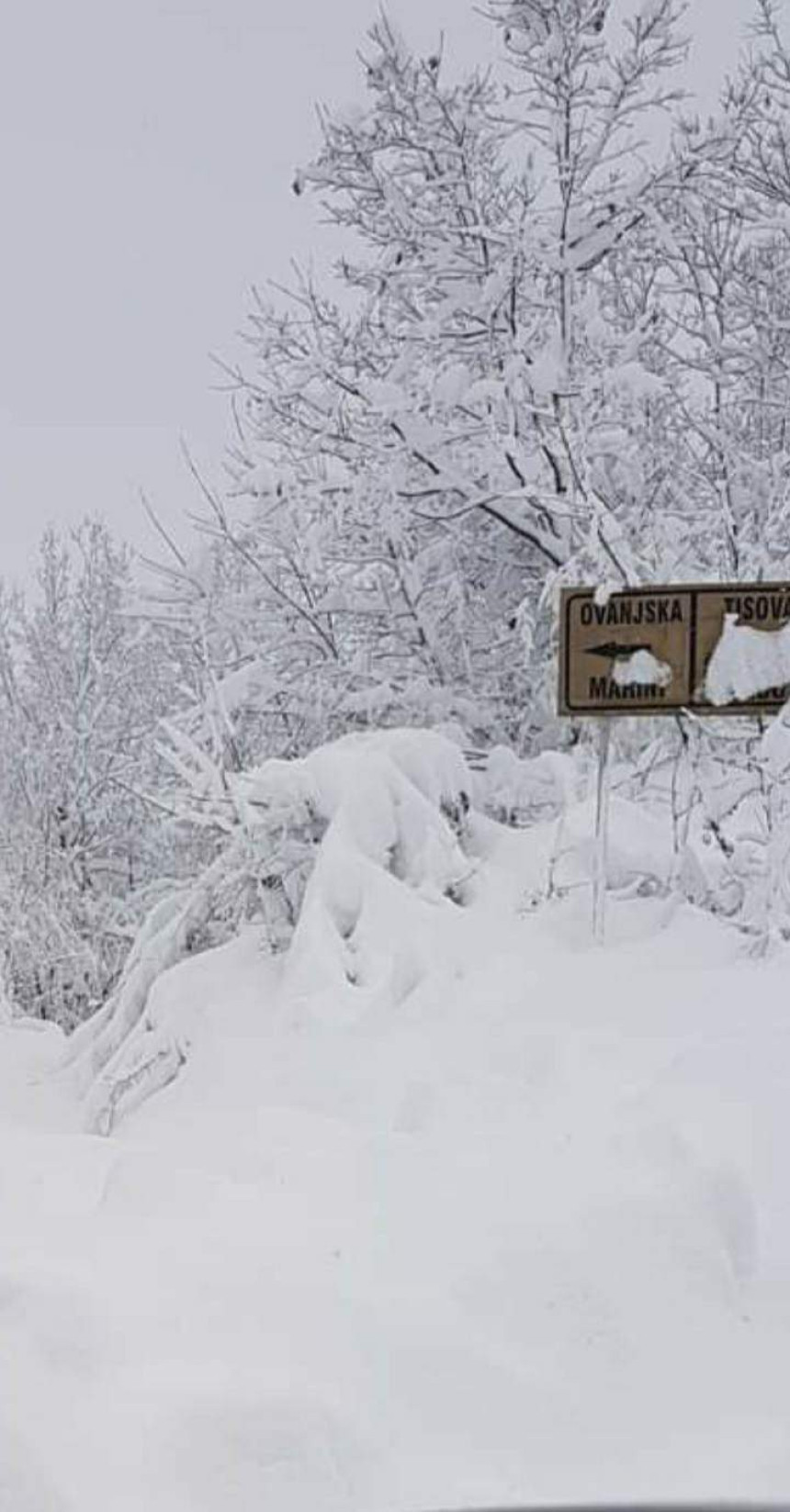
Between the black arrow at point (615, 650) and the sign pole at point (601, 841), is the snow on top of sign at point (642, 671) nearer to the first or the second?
the black arrow at point (615, 650)

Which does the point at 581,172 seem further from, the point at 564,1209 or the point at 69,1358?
the point at 69,1358

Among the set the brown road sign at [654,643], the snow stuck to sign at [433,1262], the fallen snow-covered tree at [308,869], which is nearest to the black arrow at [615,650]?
the brown road sign at [654,643]

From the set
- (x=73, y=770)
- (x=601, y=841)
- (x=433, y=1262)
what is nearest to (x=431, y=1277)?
(x=433, y=1262)

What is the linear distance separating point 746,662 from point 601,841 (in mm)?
933

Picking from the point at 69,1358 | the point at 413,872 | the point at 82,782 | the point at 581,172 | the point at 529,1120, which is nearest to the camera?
the point at 69,1358

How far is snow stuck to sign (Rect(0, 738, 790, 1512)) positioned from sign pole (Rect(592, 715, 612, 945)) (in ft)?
1.27

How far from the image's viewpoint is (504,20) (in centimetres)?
1023

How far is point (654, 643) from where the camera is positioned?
20.6 ft

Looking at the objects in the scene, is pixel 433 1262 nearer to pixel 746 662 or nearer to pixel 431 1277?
pixel 431 1277

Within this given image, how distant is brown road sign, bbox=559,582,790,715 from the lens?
6168 millimetres

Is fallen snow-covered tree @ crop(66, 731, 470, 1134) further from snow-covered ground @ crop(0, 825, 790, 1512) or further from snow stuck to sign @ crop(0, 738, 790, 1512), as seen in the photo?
snow-covered ground @ crop(0, 825, 790, 1512)

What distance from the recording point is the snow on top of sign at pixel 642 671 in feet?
20.5

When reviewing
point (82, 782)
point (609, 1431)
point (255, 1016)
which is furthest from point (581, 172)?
point (82, 782)

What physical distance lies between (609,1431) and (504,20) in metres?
9.57
